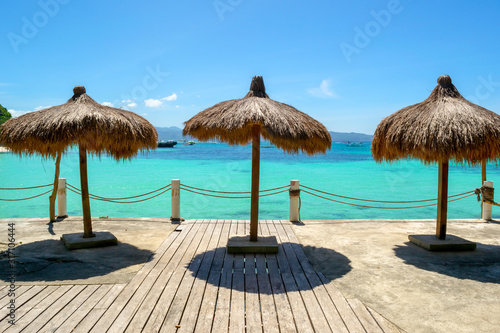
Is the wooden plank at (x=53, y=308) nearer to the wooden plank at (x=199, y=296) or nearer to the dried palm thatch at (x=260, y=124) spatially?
the wooden plank at (x=199, y=296)

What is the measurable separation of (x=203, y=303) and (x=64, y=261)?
219 cm

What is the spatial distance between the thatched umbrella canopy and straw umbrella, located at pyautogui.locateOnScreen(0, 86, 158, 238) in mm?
756

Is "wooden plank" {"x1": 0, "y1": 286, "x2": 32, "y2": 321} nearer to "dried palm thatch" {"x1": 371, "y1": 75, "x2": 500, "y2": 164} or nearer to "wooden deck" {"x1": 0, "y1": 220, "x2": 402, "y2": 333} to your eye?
"wooden deck" {"x1": 0, "y1": 220, "x2": 402, "y2": 333}

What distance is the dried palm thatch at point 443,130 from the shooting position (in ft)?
14.9

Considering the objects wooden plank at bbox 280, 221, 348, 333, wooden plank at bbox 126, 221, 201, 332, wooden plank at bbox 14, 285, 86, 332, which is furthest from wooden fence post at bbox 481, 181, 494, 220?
wooden plank at bbox 14, 285, 86, 332

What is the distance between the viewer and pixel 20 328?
2.72 m

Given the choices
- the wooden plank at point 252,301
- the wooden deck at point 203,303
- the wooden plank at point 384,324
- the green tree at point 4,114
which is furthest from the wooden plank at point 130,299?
the green tree at point 4,114

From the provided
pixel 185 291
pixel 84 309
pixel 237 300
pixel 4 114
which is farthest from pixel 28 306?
pixel 4 114

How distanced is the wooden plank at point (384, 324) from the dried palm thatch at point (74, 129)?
3.55 metres

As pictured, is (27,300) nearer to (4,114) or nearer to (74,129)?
(74,129)

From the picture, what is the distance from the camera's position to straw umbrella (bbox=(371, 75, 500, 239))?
4547mm

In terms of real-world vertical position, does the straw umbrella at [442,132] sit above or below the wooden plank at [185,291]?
above

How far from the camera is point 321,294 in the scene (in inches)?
136

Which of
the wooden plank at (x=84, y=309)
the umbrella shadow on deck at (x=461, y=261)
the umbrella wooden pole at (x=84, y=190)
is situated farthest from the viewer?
the umbrella wooden pole at (x=84, y=190)
